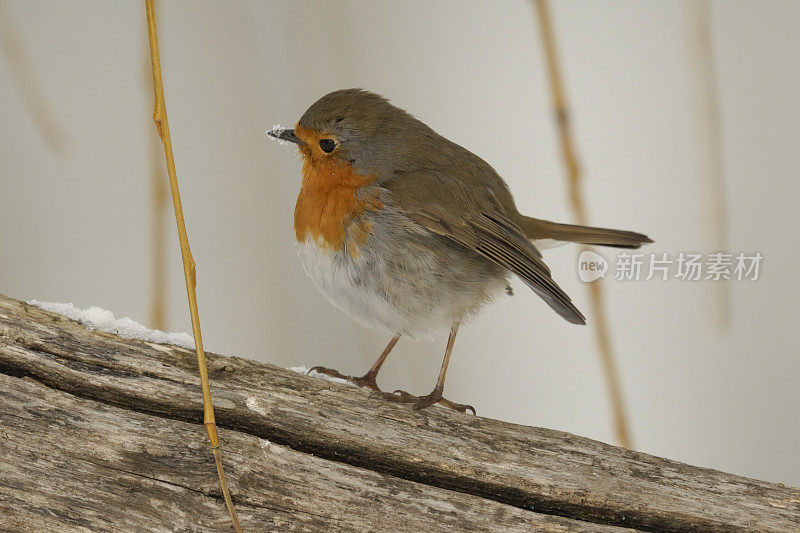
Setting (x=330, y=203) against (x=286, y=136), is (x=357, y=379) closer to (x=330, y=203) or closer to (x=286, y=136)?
(x=330, y=203)

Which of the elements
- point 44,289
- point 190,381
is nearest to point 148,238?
point 44,289

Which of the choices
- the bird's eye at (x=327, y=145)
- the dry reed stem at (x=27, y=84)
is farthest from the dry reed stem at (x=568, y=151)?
the dry reed stem at (x=27, y=84)

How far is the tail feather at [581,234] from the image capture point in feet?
7.55

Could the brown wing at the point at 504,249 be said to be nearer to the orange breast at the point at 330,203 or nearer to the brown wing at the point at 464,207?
the brown wing at the point at 464,207

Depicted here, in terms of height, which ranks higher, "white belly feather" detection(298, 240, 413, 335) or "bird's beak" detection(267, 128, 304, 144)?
"bird's beak" detection(267, 128, 304, 144)

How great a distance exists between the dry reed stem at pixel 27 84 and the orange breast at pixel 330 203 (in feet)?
2.69

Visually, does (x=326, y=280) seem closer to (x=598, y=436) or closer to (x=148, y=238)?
(x=148, y=238)

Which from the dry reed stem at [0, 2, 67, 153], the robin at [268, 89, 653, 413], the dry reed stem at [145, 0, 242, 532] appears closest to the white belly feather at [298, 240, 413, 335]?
the robin at [268, 89, 653, 413]

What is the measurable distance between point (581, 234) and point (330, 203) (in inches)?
30.6

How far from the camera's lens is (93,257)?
3.23 metres

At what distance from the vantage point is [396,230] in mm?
1921

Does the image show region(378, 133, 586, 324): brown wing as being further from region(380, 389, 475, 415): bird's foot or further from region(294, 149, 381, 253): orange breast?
region(380, 389, 475, 415): bird's foot

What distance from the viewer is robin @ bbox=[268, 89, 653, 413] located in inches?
75.7

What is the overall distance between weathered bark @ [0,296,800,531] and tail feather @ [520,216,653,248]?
0.68 metres
